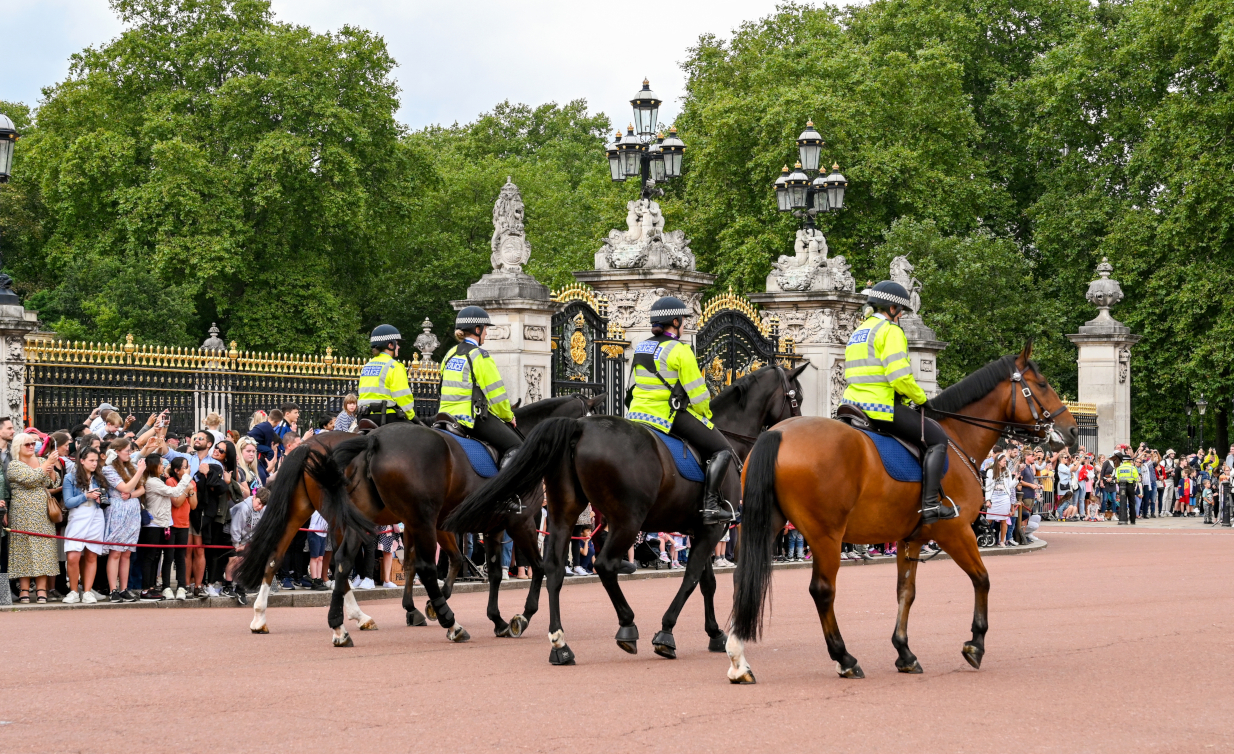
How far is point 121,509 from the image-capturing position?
14.1 m

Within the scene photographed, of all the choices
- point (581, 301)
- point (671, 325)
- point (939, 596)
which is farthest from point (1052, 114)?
point (671, 325)

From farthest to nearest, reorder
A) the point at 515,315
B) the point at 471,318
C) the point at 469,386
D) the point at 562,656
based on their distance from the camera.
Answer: the point at 515,315 < the point at 471,318 < the point at 469,386 < the point at 562,656

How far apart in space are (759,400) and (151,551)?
617 centimetres

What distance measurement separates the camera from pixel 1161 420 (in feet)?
143

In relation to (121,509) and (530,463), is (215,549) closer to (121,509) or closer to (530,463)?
(121,509)

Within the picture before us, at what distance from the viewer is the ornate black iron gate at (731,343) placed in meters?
22.3

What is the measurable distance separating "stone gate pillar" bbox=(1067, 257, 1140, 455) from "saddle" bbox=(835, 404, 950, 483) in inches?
997

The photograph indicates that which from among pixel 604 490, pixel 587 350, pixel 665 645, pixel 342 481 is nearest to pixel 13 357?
pixel 342 481

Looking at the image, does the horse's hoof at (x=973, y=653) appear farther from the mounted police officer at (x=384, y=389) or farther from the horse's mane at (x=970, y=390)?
the mounted police officer at (x=384, y=389)

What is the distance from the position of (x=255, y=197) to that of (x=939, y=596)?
3119 cm

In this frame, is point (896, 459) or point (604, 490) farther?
point (604, 490)

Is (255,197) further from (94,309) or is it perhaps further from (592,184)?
(592,184)

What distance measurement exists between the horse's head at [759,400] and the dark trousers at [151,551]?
576cm

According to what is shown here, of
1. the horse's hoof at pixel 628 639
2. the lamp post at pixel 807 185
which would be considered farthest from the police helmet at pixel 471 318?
the lamp post at pixel 807 185
